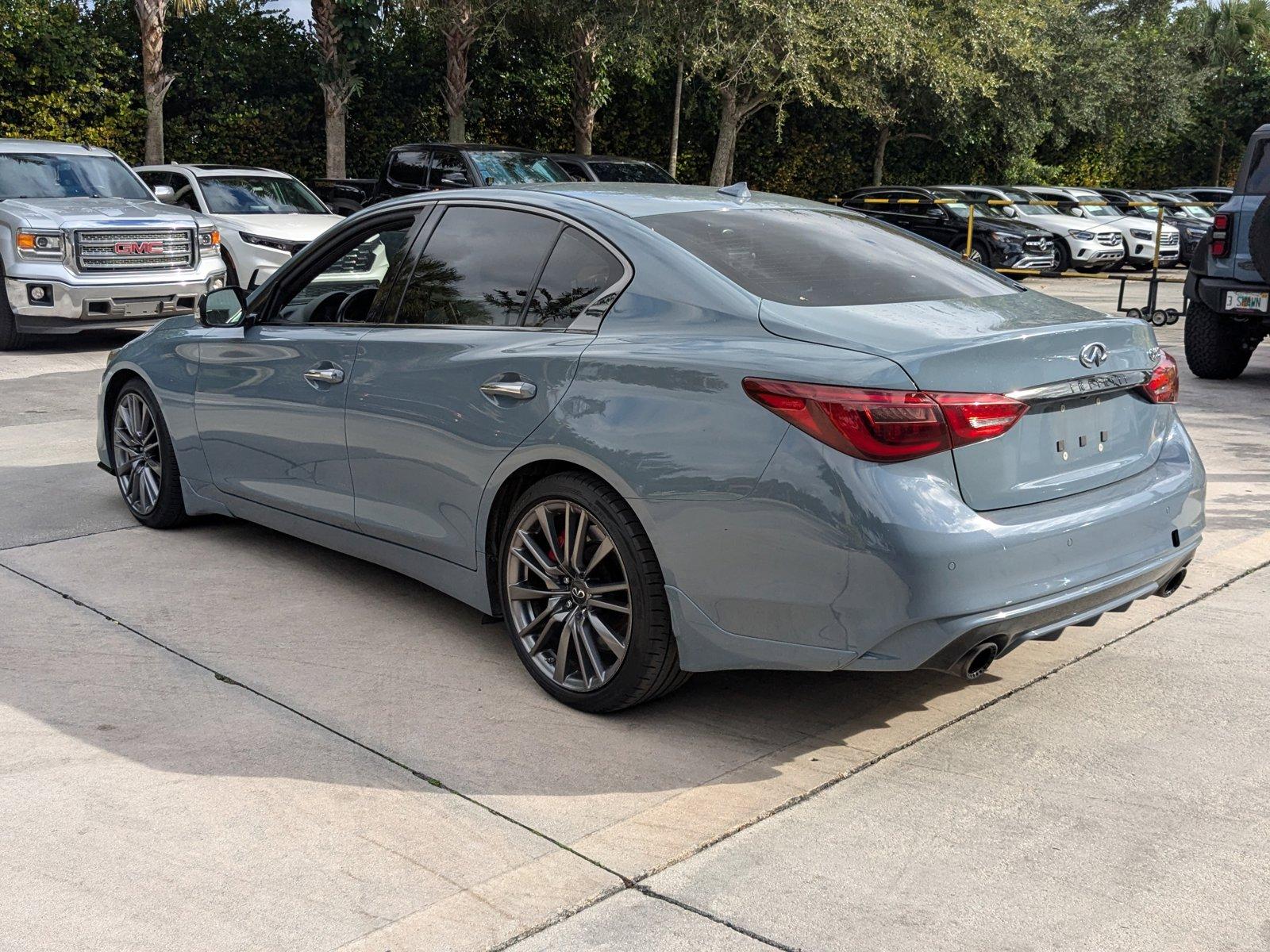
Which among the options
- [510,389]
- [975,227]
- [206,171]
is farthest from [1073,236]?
[510,389]

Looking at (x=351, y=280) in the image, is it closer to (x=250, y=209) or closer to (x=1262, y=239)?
(x=1262, y=239)

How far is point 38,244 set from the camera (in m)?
12.1

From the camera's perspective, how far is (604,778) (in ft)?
12.3

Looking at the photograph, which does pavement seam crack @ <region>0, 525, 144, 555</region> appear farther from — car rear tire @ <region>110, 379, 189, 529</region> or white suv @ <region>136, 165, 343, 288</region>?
white suv @ <region>136, 165, 343, 288</region>

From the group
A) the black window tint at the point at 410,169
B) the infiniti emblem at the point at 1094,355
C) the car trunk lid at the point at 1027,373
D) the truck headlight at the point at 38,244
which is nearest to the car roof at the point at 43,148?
the truck headlight at the point at 38,244

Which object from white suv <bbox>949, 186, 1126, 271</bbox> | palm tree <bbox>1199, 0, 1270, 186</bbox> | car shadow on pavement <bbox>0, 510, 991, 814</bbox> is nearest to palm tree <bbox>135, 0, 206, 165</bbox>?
white suv <bbox>949, 186, 1126, 271</bbox>

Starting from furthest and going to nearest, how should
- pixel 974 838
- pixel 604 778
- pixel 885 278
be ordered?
pixel 885 278 → pixel 604 778 → pixel 974 838

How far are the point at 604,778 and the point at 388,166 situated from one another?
15.3 metres

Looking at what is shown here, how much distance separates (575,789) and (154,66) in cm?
2077

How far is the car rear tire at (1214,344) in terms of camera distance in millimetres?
11414

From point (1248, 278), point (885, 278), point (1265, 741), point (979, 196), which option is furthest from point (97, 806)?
point (979, 196)

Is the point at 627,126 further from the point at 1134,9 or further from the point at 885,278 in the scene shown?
the point at 885,278

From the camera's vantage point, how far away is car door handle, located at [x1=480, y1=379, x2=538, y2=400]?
4.21m

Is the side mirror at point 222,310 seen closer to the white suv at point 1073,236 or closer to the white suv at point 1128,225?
the white suv at point 1073,236
